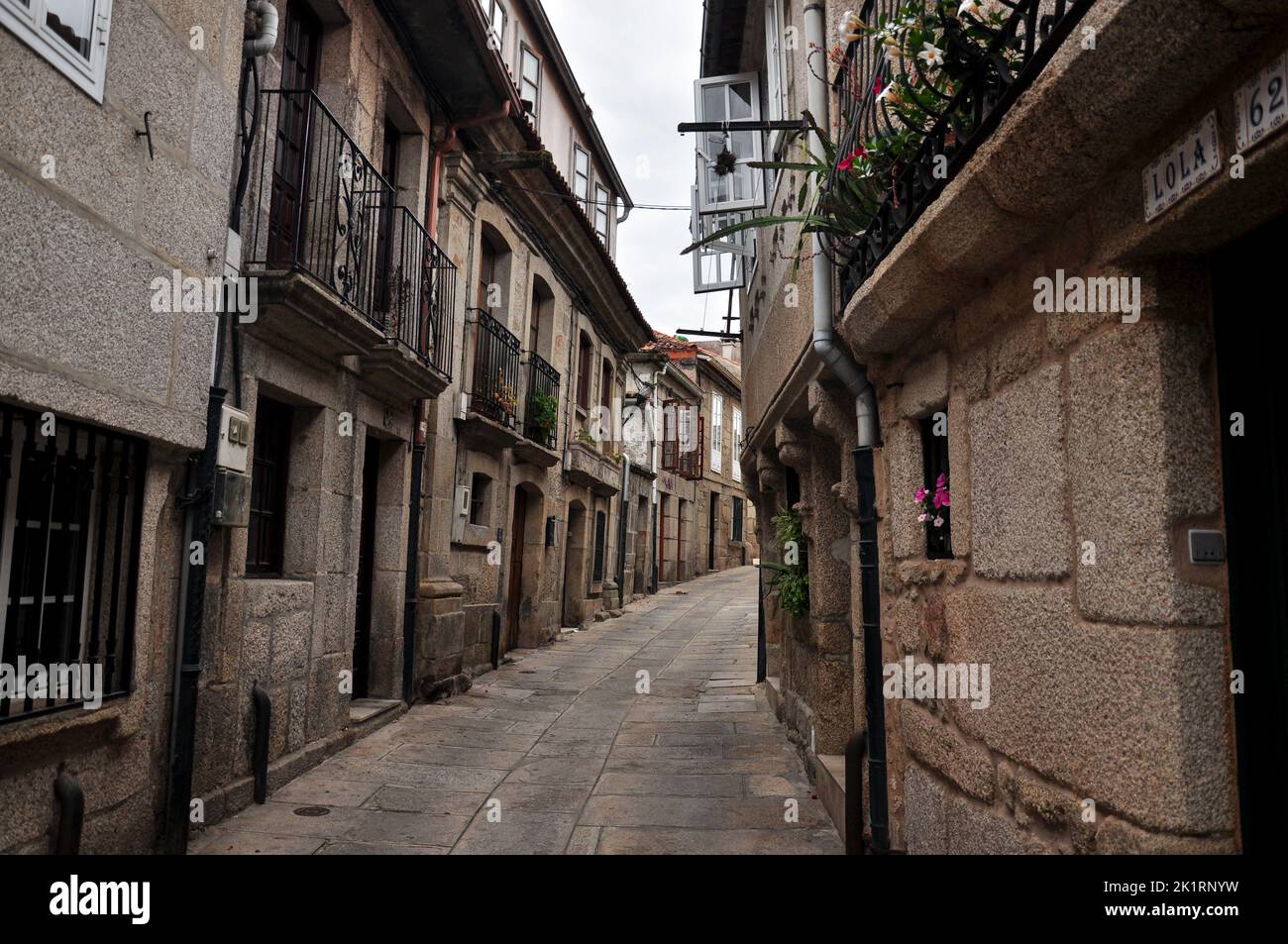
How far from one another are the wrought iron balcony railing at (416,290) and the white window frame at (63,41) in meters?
3.12

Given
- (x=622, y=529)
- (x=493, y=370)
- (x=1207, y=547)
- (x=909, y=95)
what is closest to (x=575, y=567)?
(x=622, y=529)

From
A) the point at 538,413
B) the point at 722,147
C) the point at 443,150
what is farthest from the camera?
the point at 538,413

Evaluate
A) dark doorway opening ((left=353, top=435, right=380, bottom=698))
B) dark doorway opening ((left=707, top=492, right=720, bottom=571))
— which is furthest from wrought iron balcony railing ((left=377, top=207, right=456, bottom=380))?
dark doorway opening ((left=707, top=492, right=720, bottom=571))

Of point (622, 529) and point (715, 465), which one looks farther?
point (715, 465)

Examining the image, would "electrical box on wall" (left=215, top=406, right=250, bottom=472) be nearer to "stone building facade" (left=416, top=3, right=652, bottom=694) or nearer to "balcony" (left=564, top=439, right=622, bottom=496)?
"stone building facade" (left=416, top=3, right=652, bottom=694)

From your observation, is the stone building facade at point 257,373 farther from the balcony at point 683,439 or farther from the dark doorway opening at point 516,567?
the balcony at point 683,439

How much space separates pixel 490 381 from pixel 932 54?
777 centimetres

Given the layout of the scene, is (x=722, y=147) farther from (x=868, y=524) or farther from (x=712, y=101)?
(x=868, y=524)

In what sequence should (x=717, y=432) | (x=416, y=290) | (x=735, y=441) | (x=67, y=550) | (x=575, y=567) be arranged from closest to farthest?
(x=67, y=550) → (x=416, y=290) → (x=575, y=567) → (x=717, y=432) → (x=735, y=441)

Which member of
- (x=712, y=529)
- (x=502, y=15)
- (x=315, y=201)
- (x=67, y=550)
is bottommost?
(x=67, y=550)

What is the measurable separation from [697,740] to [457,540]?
3445mm

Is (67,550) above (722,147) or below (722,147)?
below

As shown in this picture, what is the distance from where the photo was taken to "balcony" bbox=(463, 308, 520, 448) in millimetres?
9227

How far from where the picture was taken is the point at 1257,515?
174 centimetres
